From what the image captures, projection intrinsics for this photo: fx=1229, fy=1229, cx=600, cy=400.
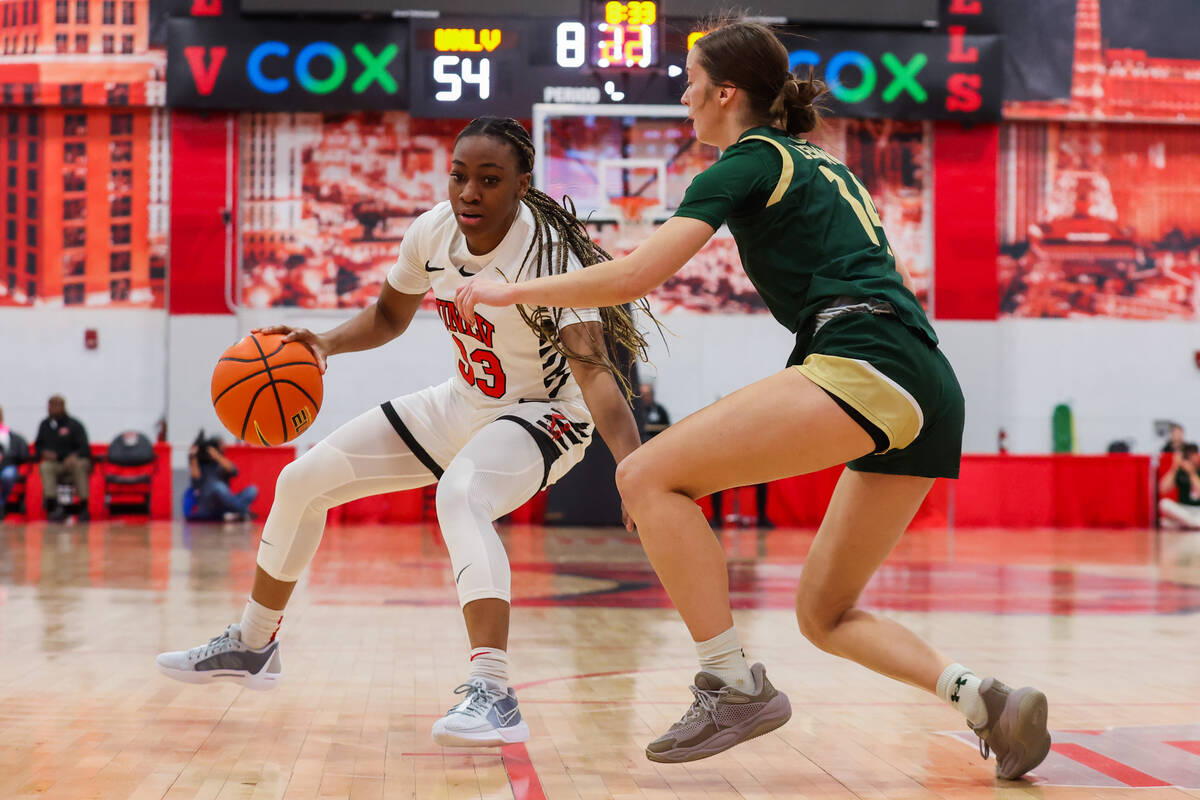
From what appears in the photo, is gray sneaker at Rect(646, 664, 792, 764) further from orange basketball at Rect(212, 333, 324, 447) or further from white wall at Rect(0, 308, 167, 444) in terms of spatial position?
white wall at Rect(0, 308, 167, 444)

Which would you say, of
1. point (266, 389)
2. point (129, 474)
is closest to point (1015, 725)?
point (266, 389)

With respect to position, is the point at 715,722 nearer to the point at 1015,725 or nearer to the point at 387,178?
the point at 1015,725

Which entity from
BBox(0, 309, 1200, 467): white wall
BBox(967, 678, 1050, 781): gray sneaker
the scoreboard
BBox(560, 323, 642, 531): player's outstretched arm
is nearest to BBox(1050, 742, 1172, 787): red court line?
BBox(967, 678, 1050, 781): gray sneaker

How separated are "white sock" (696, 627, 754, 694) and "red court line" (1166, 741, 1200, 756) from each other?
55.6 inches

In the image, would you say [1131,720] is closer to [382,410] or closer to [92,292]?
[382,410]

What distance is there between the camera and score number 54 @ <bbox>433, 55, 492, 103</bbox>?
42.1 feet

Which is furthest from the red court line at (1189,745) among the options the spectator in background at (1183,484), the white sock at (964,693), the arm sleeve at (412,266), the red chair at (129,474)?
the red chair at (129,474)

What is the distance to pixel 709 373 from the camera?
1534cm

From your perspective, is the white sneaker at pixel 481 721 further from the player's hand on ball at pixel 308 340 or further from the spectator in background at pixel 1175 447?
the spectator in background at pixel 1175 447

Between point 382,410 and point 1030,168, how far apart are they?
1393 centimetres

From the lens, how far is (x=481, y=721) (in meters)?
3.03

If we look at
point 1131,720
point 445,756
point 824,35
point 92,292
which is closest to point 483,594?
point 445,756

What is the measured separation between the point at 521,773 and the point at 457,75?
35.3ft

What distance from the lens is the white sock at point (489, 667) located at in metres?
3.14
